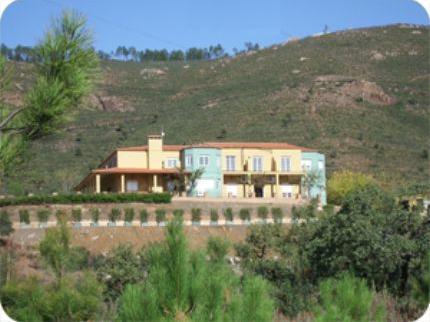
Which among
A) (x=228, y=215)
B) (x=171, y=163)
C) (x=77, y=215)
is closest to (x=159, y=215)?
(x=228, y=215)

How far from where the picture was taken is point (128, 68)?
86.9 meters

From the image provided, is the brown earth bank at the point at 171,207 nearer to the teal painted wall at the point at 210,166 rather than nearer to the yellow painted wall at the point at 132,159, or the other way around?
the teal painted wall at the point at 210,166

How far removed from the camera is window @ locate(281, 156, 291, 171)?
129ft

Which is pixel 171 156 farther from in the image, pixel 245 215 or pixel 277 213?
pixel 277 213

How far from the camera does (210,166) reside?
127ft

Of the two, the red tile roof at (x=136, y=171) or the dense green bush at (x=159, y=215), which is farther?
the red tile roof at (x=136, y=171)

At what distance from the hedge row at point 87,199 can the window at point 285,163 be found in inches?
284

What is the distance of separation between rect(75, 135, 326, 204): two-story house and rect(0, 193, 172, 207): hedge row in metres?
3.51

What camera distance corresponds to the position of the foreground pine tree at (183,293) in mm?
3875

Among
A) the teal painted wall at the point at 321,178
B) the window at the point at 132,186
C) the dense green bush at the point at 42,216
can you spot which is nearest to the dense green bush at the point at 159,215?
the dense green bush at the point at 42,216

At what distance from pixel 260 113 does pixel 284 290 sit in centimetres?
4392

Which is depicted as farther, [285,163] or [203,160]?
[285,163]

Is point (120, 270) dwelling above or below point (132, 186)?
below

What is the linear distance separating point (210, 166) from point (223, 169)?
2.56 ft
